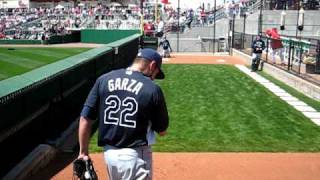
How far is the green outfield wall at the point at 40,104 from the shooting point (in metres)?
6.57

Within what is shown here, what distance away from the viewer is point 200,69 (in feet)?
76.9

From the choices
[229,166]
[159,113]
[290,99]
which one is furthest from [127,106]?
[290,99]

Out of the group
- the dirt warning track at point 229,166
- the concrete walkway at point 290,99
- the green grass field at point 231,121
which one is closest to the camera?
the dirt warning track at point 229,166

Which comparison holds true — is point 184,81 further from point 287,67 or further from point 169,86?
point 287,67

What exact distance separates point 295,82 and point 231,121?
675 cm

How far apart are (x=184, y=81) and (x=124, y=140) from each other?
14991 mm

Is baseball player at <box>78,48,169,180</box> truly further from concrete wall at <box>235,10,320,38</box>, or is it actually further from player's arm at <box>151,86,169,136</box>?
concrete wall at <box>235,10,320,38</box>

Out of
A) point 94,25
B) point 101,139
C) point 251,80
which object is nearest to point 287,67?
point 251,80

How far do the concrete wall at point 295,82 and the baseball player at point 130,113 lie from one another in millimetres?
11519

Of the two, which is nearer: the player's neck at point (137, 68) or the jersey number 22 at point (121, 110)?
the jersey number 22 at point (121, 110)

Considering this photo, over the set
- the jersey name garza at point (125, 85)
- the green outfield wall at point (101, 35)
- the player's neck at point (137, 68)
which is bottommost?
the green outfield wall at point (101, 35)

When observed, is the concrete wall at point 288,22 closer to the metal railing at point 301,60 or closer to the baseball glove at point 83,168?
the metal railing at point 301,60

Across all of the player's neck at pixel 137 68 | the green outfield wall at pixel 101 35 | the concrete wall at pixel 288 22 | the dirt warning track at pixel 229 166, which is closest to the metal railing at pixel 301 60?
the dirt warning track at pixel 229 166

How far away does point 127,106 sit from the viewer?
4.02 m
